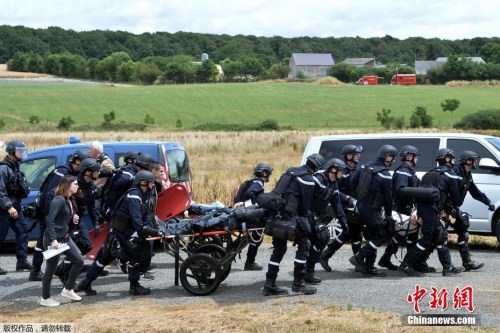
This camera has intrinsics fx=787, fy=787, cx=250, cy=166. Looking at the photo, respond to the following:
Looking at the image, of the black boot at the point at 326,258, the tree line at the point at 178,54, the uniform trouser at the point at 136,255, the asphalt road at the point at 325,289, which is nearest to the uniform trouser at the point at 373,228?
the asphalt road at the point at 325,289

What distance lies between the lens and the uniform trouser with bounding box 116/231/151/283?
31.9ft

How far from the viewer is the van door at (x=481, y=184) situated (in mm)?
12828

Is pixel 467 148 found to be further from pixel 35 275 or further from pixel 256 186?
pixel 35 275

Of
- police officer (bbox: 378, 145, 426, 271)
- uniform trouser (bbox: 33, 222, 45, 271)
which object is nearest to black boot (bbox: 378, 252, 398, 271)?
police officer (bbox: 378, 145, 426, 271)

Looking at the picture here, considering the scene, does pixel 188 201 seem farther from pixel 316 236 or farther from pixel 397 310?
pixel 397 310

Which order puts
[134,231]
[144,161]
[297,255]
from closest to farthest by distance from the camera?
[297,255], [134,231], [144,161]

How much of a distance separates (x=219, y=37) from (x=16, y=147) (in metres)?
182

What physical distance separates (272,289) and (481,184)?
194 inches

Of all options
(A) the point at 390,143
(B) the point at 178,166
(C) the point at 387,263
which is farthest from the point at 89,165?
(A) the point at 390,143

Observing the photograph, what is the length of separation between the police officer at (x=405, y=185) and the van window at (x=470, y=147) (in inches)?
95.0

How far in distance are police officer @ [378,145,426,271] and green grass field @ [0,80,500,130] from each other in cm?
5616

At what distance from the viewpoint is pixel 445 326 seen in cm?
788

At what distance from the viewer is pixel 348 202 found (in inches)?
443

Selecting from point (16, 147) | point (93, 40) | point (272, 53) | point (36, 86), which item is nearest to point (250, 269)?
point (16, 147)
